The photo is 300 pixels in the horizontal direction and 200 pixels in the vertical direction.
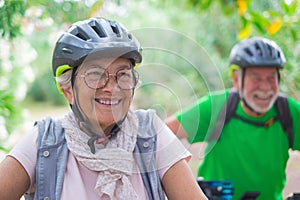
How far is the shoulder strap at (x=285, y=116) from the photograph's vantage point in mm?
3762

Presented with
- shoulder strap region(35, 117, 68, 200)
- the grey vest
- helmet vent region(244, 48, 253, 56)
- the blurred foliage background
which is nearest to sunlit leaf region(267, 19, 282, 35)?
the blurred foliage background

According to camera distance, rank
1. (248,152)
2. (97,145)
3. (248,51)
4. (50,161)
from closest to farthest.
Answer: (50,161) → (97,145) → (248,152) → (248,51)

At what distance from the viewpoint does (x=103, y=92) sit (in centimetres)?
254

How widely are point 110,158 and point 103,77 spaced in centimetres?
34

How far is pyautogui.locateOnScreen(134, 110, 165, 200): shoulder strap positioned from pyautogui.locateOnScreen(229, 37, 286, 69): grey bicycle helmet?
153 centimetres

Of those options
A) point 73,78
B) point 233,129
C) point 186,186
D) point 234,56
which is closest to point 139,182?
point 186,186

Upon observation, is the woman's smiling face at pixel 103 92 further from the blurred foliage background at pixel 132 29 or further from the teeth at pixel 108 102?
the blurred foliage background at pixel 132 29

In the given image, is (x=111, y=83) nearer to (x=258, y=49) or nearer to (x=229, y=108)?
(x=229, y=108)

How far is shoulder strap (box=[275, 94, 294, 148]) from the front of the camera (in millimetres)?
3762

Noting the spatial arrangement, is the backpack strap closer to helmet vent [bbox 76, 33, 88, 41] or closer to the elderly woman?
the elderly woman

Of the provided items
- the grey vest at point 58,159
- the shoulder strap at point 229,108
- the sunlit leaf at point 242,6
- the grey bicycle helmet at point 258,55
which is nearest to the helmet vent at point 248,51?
the grey bicycle helmet at point 258,55

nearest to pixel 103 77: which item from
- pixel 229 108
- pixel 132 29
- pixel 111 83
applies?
pixel 111 83

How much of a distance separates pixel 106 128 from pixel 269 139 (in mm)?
1583

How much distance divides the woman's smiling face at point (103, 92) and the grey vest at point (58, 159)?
0.14 m
